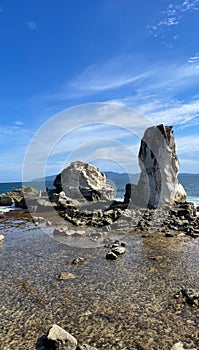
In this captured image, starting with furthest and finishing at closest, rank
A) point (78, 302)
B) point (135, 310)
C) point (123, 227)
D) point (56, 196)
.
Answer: point (56, 196), point (123, 227), point (78, 302), point (135, 310)

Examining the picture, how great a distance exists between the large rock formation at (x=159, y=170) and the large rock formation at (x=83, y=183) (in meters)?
13.6

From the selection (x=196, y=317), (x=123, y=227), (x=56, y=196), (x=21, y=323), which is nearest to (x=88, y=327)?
(x=21, y=323)

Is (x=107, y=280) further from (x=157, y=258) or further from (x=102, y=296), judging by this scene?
(x=157, y=258)

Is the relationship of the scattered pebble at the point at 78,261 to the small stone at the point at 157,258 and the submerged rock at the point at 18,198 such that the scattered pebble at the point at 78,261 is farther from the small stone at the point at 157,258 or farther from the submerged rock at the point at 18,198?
the submerged rock at the point at 18,198

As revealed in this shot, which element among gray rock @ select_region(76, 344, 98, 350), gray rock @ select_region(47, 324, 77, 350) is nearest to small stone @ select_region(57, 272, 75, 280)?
gray rock @ select_region(47, 324, 77, 350)

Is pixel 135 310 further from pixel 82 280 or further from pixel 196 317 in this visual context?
pixel 82 280

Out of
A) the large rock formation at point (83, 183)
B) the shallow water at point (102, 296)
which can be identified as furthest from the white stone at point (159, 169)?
the shallow water at point (102, 296)

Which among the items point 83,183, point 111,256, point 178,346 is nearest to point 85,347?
point 178,346

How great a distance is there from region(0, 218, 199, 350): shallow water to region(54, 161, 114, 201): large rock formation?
32581mm

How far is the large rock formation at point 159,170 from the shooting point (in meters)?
38.5

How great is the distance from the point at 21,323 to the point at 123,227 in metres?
19.6

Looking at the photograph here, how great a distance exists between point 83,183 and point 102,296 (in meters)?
42.9

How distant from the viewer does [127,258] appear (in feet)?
59.5

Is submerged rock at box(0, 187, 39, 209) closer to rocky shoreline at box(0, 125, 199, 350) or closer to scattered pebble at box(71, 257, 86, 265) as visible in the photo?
rocky shoreline at box(0, 125, 199, 350)
